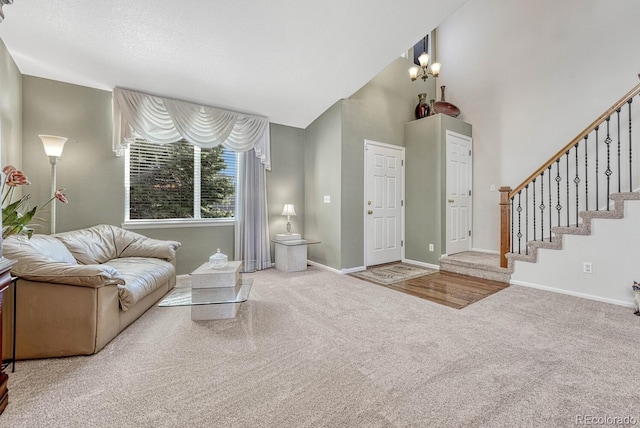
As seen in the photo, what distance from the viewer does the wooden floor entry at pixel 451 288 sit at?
3074 millimetres

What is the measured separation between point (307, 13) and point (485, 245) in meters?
4.67

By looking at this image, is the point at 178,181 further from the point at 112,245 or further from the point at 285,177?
the point at 285,177

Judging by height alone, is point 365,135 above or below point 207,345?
above

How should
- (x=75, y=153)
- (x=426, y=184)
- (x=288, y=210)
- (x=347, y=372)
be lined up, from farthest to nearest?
(x=426, y=184)
(x=288, y=210)
(x=75, y=153)
(x=347, y=372)

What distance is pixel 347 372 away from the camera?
5.65ft

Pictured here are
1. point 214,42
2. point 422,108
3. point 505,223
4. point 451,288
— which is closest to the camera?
point 214,42

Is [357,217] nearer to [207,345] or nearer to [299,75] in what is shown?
[299,75]

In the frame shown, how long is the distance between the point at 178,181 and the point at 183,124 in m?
0.81

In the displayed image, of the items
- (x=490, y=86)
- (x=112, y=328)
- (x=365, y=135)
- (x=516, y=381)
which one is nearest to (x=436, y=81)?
(x=490, y=86)

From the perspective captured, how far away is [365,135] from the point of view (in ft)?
14.9

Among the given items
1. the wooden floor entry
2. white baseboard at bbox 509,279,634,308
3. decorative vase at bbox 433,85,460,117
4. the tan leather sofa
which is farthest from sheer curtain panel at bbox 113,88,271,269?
white baseboard at bbox 509,279,634,308

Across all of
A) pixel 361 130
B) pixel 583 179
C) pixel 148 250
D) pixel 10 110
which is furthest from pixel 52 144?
pixel 583 179

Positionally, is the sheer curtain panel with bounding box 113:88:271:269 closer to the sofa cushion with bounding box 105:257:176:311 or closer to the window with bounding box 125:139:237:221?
the window with bounding box 125:139:237:221

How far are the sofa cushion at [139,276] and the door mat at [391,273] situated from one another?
8.41ft
